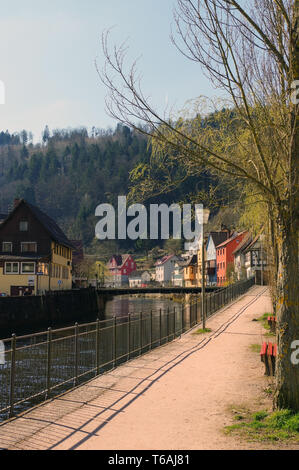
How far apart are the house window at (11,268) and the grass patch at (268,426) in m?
50.6

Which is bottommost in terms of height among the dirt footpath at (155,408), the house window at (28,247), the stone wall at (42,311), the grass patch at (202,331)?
the stone wall at (42,311)

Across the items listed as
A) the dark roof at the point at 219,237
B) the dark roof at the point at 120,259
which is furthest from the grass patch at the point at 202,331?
the dark roof at the point at 120,259

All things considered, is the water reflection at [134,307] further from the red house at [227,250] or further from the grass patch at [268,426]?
the grass patch at [268,426]

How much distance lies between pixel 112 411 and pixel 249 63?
718 centimetres

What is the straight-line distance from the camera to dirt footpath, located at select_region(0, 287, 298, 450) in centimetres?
736

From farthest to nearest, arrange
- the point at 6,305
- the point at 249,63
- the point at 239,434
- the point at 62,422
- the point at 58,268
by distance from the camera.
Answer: the point at 58,268 → the point at 6,305 → the point at 249,63 → the point at 62,422 → the point at 239,434

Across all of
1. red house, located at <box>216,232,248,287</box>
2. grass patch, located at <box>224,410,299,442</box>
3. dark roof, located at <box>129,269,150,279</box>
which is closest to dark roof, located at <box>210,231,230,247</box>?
red house, located at <box>216,232,248,287</box>

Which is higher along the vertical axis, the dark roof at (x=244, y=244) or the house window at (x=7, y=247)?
the dark roof at (x=244, y=244)

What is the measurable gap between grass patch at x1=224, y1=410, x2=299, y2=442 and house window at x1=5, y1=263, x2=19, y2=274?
50.6m

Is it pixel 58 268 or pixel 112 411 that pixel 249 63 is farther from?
pixel 58 268

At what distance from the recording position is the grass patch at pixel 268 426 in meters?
7.51

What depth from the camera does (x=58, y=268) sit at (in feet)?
215

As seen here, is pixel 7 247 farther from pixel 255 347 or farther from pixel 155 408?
pixel 155 408

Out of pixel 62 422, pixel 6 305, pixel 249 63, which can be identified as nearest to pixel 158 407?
pixel 62 422
